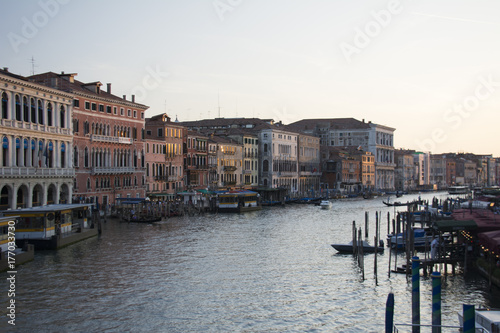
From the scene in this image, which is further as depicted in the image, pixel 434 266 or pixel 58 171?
pixel 58 171

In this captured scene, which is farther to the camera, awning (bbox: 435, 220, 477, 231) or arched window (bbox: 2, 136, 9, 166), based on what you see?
arched window (bbox: 2, 136, 9, 166)

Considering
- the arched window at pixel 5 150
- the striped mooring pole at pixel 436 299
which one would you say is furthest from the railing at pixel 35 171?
the striped mooring pole at pixel 436 299

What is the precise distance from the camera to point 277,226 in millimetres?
33281

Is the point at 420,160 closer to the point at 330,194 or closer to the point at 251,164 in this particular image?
the point at 330,194

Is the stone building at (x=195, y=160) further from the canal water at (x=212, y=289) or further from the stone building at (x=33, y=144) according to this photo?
the canal water at (x=212, y=289)

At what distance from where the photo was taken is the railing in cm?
2731

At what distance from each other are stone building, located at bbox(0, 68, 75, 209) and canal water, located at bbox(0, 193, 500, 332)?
5.80 metres

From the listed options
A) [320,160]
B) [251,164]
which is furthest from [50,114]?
[320,160]

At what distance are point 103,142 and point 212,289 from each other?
23.5 metres

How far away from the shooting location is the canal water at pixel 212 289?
13.4 meters

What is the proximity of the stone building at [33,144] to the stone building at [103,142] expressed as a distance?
1658 mm

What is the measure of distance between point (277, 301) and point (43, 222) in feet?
37.6

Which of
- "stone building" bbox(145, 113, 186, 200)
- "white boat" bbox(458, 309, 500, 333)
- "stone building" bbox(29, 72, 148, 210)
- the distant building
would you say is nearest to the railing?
"stone building" bbox(29, 72, 148, 210)

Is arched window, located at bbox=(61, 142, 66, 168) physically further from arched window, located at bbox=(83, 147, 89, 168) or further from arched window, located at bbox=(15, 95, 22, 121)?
arched window, located at bbox=(15, 95, 22, 121)
